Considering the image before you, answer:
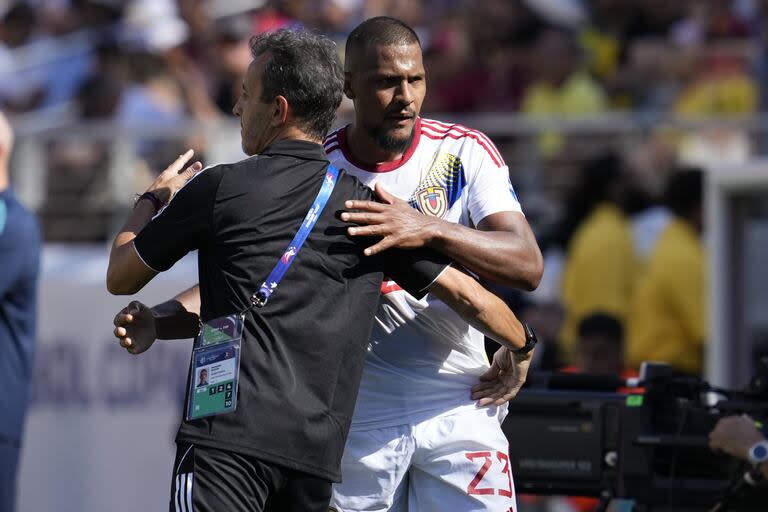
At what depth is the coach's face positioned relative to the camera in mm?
3875

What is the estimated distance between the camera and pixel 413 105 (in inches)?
173

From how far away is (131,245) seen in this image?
381 centimetres

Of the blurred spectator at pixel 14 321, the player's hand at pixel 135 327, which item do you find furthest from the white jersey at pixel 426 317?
the blurred spectator at pixel 14 321

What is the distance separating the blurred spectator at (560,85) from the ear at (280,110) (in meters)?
6.74

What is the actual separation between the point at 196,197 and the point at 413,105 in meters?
0.93

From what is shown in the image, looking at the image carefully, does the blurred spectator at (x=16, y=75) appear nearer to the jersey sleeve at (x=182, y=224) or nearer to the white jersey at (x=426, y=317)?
the white jersey at (x=426, y=317)

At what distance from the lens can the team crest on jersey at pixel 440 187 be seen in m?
4.41

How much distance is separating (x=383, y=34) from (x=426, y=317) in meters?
0.92

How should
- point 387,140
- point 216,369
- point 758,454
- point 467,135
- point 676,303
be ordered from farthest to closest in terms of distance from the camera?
point 676,303 < point 758,454 < point 467,135 < point 387,140 < point 216,369

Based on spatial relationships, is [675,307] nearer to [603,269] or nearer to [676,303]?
[676,303]

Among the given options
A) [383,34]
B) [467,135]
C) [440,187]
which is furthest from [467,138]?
[383,34]

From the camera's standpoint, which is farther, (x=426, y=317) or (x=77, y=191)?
(x=77, y=191)

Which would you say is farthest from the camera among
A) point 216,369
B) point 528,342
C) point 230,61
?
point 230,61

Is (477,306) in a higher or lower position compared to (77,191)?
lower
